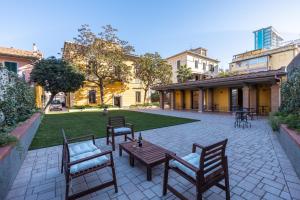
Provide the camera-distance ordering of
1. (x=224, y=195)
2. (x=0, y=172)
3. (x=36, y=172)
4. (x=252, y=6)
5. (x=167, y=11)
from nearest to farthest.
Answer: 1. (x=0, y=172)
2. (x=224, y=195)
3. (x=36, y=172)
4. (x=252, y=6)
5. (x=167, y=11)

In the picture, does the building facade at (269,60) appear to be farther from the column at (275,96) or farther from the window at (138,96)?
the window at (138,96)

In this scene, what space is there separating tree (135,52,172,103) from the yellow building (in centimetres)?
150

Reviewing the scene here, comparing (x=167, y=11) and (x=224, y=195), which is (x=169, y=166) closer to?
(x=224, y=195)

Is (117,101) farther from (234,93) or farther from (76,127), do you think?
(234,93)

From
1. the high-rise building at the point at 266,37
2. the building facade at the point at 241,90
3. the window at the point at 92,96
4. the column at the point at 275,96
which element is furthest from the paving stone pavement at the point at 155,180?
the high-rise building at the point at 266,37

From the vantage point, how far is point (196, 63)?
1187 inches

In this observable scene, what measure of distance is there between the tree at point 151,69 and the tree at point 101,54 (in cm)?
277

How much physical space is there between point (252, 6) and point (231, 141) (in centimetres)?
784

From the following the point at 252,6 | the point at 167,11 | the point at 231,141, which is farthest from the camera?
the point at 167,11

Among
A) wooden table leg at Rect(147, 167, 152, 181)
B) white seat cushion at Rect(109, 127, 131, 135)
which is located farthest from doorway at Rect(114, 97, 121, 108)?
wooden table leg at Rect(147, 167, 152, 181)

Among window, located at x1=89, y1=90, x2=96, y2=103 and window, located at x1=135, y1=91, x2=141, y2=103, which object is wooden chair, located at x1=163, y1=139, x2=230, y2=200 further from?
window, located at x1=135, y1=91, x2=141, y2=103

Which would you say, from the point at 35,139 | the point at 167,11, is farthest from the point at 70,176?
the point at 167,11

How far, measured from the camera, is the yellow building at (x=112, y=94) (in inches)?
777

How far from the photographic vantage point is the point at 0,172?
220cm
